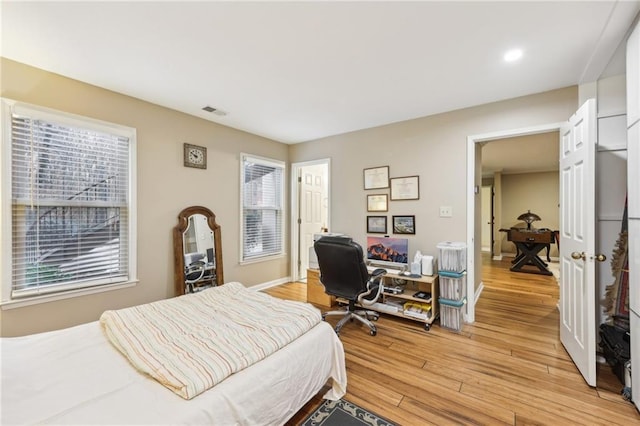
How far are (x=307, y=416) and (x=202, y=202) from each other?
275cm

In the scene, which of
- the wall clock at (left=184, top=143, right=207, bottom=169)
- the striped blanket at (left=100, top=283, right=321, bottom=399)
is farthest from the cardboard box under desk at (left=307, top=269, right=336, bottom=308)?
the wall clock at (left=184, top=143, right=207, bottom=169)

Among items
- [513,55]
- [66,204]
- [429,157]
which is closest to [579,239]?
[513,55]

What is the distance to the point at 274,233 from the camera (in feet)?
14.8

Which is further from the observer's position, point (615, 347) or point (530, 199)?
point (530, 199)

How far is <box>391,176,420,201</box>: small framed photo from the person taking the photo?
3.39 metres

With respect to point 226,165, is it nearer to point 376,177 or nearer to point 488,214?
point 376,177

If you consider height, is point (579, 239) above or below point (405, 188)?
below

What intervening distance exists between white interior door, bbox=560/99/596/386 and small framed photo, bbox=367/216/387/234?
1.82 m

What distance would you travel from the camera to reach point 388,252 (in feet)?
11.3

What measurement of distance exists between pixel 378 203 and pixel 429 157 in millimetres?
888

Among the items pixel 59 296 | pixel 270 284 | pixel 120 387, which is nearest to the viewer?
pixel 120 387

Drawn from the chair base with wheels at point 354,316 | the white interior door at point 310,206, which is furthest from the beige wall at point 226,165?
the chair base with wheels at point 354,316

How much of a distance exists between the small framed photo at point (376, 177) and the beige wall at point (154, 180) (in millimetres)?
1707

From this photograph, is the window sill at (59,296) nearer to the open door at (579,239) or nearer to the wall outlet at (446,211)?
the wall outlet at (446,211)
